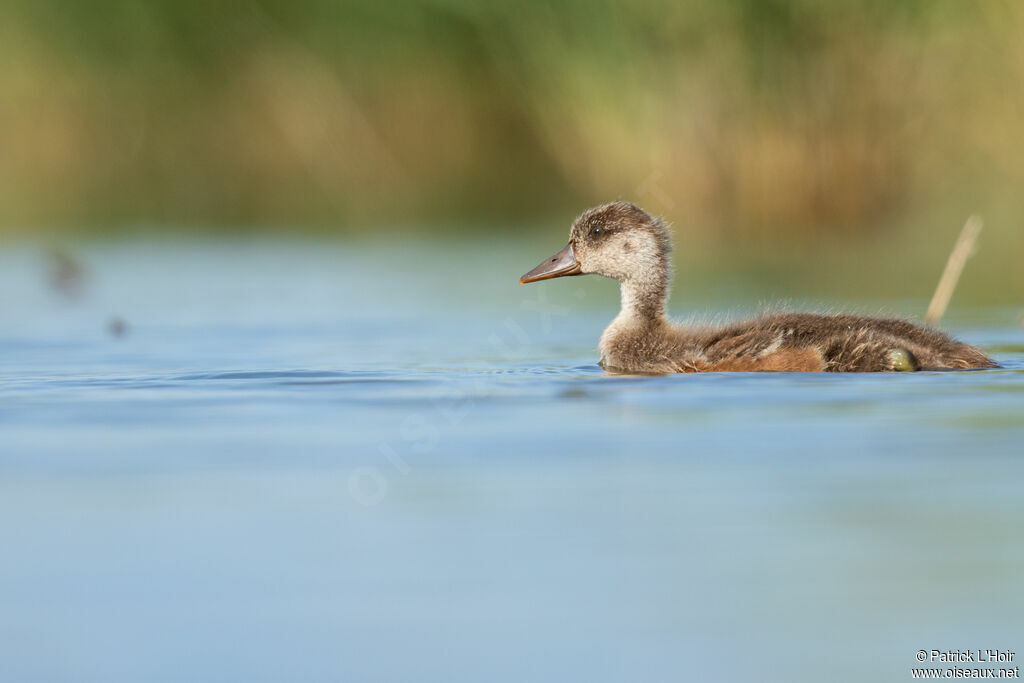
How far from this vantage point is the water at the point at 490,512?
3.95 metres

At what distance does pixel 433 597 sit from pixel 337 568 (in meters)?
0.40

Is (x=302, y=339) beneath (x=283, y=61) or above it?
beneath

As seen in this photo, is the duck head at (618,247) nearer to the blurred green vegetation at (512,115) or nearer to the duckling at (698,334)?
the duckling at (698,334)

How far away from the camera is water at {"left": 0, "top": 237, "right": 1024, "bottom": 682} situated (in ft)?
13.0

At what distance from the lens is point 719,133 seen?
15125 mm

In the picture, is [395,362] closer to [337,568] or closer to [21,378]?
[21,378]

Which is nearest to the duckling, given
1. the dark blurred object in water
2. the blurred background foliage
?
the dark blurred object in water

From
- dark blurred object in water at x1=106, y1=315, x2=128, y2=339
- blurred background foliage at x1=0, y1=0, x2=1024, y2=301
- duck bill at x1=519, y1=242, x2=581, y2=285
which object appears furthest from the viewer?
blurred background foliage at x1=0, y1=0, x2=1024, y2=301

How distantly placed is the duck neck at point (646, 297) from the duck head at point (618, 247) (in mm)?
11

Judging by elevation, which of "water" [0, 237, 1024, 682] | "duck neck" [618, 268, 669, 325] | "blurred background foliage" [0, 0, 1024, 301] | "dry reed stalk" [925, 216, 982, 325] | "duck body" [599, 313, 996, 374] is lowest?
"water" [0, 237, 1024, 682]

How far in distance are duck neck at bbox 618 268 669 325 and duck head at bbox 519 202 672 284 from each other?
11mm

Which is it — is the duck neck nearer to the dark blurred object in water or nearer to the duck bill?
the duck bill

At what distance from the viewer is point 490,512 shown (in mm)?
4930

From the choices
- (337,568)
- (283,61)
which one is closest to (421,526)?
(337,568)
